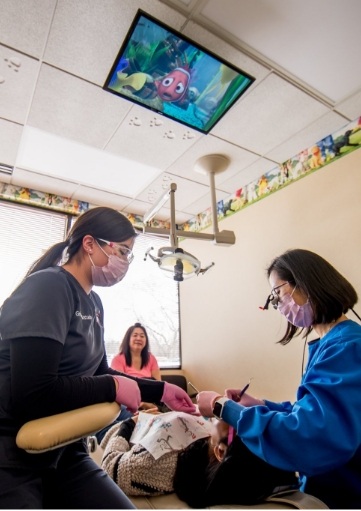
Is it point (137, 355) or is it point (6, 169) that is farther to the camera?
point (137, 355)

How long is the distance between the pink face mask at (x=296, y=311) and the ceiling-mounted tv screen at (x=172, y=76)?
1208mm

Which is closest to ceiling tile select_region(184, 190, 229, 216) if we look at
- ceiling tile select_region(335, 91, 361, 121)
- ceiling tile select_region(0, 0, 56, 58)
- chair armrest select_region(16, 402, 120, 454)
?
ceiling tile select_region(335, 91, 361, 121)

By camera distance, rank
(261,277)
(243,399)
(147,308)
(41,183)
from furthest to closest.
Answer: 1. (147,308)
2. (41,183)
3. (261,277)
4. (243,399)

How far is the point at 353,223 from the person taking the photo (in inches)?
71.3

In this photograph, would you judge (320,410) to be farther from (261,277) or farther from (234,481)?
(261,277)

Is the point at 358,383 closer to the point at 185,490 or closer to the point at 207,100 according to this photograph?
the point at 185,490

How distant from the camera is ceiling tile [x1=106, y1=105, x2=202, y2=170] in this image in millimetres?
1897

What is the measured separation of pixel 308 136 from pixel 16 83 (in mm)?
1925

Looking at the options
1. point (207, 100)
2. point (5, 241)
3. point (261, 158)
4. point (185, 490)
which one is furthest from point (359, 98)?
point (5, 241)

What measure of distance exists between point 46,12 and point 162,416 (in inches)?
74.0

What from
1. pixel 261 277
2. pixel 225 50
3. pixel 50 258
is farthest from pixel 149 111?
pixel 261 277

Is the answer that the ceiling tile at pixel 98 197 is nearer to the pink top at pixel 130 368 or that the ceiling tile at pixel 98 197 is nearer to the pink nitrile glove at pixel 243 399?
the pink top at pixel 130 368

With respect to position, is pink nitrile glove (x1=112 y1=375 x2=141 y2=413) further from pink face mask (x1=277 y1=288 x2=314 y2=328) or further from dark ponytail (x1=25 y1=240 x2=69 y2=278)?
pink face mask (x1=277 y1=288 x2=314 y2=328)

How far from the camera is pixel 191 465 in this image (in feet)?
3.59
